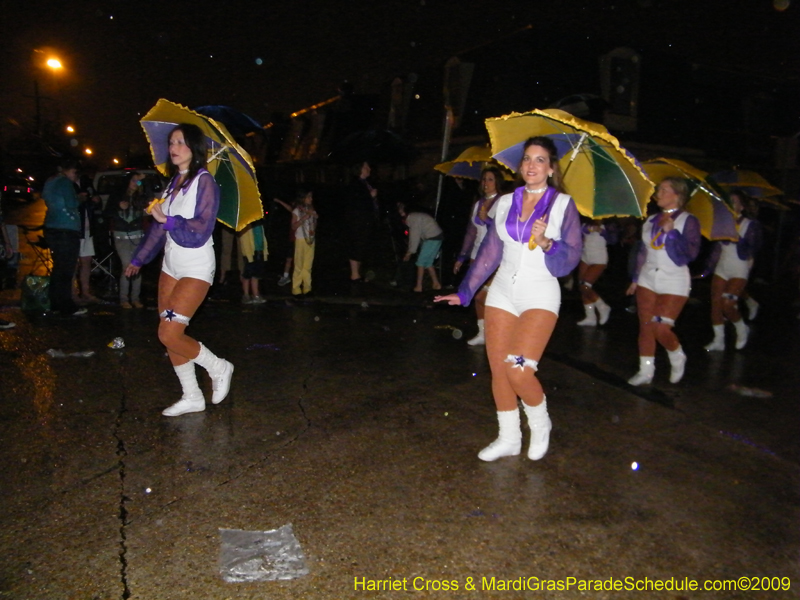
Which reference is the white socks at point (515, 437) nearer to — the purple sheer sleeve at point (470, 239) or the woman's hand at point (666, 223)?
the woman's hand at point (666, 223)

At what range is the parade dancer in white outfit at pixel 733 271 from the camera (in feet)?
26.2

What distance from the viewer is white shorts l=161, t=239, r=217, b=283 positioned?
15.1ft

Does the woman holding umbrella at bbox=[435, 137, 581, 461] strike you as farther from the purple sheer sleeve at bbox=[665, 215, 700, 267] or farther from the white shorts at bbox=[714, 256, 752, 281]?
the white shorts at bbox=[714, 256, 752, 281]

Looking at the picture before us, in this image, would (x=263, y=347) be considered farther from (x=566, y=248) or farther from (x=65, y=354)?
(x=566, y=248)

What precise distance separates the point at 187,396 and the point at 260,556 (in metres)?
2.18

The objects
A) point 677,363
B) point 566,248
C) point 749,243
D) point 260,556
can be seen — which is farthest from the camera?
point 749,243

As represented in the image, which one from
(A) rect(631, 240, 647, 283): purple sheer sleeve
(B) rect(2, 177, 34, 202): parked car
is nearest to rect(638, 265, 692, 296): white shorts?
(A) rect(631, 240, 647, 283): purple sheer sleeve

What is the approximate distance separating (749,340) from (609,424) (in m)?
5.03

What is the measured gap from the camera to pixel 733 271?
807cm

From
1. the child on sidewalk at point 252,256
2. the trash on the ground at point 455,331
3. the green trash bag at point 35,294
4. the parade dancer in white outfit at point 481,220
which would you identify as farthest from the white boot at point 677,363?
the green trash bag at point 35,294

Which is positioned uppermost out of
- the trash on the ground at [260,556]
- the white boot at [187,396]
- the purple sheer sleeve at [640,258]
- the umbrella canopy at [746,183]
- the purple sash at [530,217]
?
the umbrella canopy at [746,183]

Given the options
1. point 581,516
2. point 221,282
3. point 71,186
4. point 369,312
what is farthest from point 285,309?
point 581,516

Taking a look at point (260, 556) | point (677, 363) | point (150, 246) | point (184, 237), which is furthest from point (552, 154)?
point (677, 363)

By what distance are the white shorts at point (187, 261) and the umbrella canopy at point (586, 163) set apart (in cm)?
221
